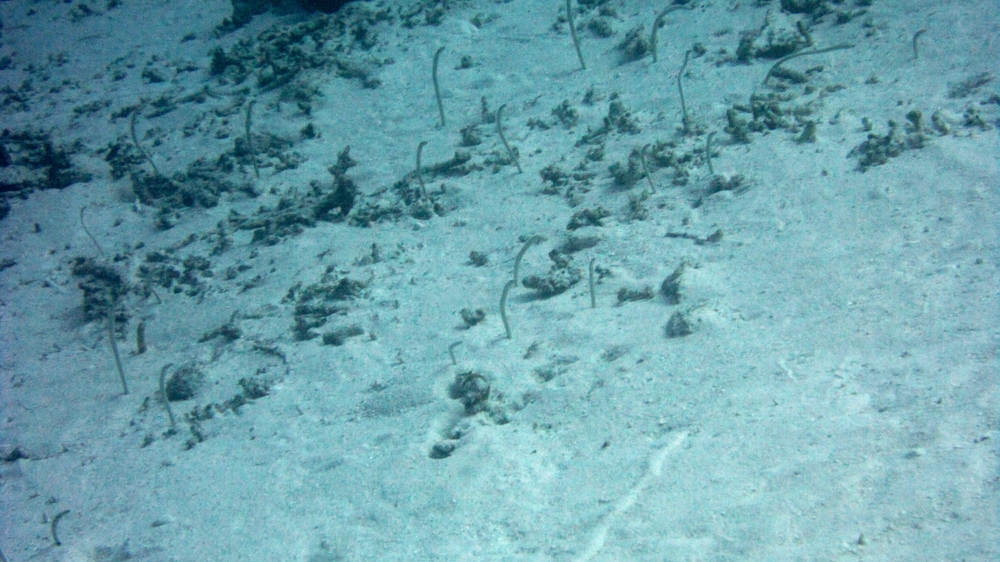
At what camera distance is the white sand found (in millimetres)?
2764

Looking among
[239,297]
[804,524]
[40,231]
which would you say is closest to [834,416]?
[804,524]

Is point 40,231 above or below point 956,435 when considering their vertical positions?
below

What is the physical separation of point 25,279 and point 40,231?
106 cm

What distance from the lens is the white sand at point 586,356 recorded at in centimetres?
276

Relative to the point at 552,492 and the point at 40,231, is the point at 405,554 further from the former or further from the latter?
the point at 40,231

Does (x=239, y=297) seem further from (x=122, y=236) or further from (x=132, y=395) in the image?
(x=122, y=236)

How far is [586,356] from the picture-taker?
13.2 ft

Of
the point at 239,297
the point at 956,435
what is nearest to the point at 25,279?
the point at 239,297

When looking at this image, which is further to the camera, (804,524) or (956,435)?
(956,435)

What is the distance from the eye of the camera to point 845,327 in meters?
3.56

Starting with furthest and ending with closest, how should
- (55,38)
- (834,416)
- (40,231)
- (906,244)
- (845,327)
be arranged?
(55,38) < (40,231) < (906,244) < (845,327) < (834,416)

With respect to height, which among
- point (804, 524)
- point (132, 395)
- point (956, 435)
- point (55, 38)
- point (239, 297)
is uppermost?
point (55, 38)

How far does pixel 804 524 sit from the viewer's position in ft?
8.06

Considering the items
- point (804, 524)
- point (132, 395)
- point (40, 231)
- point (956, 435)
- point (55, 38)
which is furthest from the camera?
point (55, 38)
